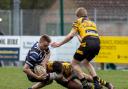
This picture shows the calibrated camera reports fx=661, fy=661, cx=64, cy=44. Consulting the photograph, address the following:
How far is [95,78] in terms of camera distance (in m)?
12.9

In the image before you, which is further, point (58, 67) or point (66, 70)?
point (66, 70)

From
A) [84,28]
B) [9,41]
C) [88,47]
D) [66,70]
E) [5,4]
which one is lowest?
[9,41]

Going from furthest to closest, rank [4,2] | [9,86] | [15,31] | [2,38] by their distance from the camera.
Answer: [4,2], [15,31], [2,38], [9,86]

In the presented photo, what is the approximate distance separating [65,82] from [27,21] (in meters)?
15.4

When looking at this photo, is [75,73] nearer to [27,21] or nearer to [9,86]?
[9,86]

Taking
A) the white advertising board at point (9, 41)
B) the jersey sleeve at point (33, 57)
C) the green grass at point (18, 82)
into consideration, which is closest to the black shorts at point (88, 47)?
the jersey sleeve at point (33, 57)

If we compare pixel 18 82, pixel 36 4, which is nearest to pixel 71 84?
pixel 18 82

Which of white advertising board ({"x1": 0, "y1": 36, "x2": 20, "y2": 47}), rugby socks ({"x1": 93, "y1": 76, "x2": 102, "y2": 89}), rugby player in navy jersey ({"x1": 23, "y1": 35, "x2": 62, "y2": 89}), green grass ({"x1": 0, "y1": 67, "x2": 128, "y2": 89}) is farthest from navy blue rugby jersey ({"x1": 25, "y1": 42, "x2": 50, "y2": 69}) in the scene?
white advertising board ({"x1": 0, "y1": 36, "x2": 20, "y2": 47})

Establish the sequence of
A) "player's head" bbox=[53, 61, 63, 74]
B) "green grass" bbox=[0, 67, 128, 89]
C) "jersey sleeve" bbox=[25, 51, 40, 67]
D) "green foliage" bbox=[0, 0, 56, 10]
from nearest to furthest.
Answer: "jersey sleeve" bbox=[25, 51, 40, 67] → "player's head" bbox=[53, 61, 63, 74] → "green grass" bbox=[0, 67, 128, 89] → "green foliage" bbox=[0, 0, 56, 10]

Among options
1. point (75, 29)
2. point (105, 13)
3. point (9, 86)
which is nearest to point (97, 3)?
point (105, 13)

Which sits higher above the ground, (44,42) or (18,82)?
(44,42)

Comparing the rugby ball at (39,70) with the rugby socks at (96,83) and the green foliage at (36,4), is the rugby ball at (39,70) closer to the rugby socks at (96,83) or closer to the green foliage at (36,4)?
the rugby socks at (96,83)

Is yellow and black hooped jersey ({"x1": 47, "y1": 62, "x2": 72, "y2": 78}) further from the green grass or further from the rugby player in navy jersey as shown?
the green grass

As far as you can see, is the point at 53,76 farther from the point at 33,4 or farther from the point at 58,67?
the point at 33,4
